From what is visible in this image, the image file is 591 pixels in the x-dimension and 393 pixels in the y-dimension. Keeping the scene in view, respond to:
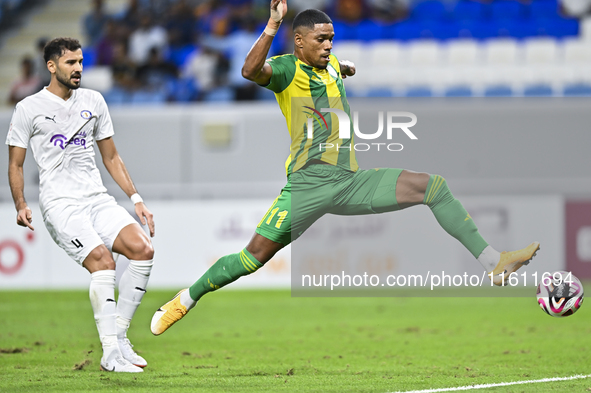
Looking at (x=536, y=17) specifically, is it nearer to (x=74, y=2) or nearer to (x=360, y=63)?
(x=360, y=63)

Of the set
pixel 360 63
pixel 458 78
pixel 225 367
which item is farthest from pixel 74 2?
pixel 225 367

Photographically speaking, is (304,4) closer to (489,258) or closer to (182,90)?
(182,90)

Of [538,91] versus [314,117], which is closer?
[314,117]

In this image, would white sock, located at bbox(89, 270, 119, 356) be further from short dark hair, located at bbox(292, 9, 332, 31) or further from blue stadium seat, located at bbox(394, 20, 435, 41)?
blue stadium seat, located at bbox(394, 20, 435, 41)

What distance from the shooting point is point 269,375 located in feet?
19.2

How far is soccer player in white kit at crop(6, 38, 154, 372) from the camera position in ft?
19.1

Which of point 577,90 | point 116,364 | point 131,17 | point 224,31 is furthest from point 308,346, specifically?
point 131,17

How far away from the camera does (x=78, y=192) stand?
5949 millimetres

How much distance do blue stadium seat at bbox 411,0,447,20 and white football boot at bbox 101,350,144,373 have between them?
11.6 meters

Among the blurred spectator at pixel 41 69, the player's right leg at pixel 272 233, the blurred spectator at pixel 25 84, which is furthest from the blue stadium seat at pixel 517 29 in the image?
the player's right leg at pixel 272 233

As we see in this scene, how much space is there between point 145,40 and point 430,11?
553 cm

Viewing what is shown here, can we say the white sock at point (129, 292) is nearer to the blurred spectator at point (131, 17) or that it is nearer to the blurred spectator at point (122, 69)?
the blurred spectator at point (122, 69)

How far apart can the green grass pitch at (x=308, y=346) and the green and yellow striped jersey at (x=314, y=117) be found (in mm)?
1553

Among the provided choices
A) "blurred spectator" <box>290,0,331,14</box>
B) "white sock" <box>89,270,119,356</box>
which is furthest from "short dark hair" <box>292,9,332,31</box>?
"blurred spectator" <box>290,0,331,14</box>
